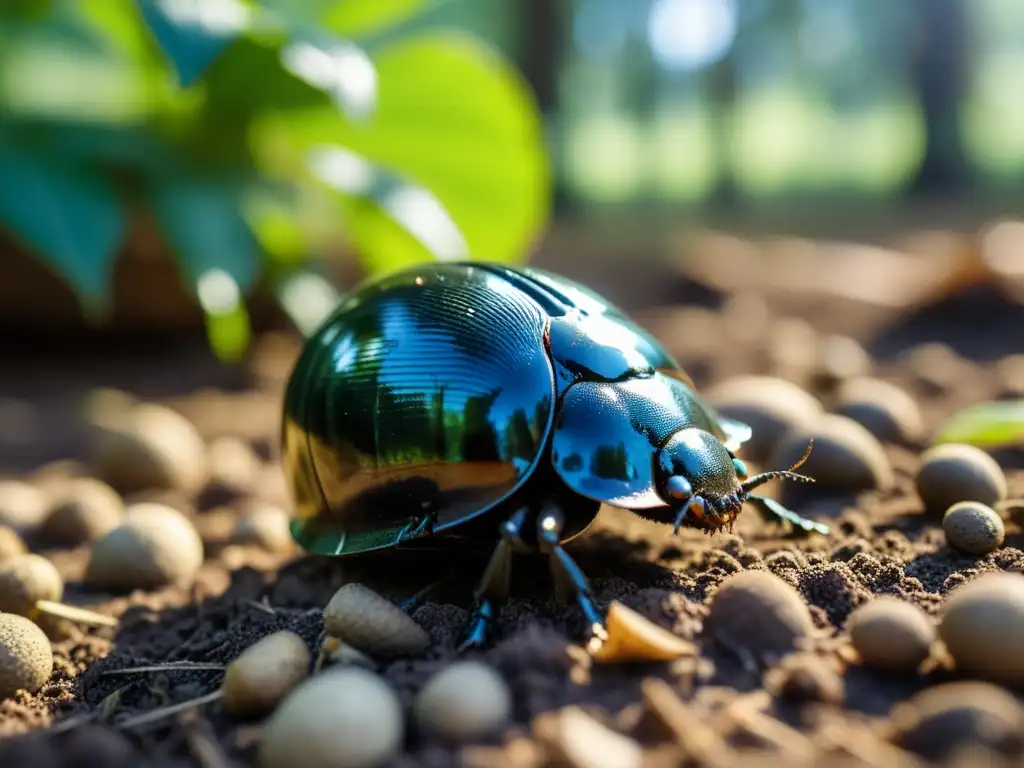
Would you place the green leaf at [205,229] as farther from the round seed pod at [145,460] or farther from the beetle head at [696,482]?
the beetle head at [696,482]

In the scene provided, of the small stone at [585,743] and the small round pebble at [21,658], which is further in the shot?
the small round pebble at [21,658]

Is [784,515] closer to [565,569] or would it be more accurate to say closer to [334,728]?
[565,569]

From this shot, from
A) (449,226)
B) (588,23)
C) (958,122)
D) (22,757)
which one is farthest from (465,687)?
(588,23)

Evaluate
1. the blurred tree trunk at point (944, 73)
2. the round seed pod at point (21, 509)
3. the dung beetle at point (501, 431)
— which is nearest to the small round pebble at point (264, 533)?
the dung beetle at point (501, 431)

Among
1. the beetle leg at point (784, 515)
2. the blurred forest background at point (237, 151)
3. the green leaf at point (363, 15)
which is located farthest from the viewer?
the green leaf at point (363, 15)

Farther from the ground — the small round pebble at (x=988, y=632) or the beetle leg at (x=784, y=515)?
the small round pebble at (x=988, y=632)

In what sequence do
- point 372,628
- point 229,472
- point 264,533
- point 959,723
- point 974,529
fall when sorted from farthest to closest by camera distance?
point 229,472 < point 264,533 < point 974,529 < point 372,628 < point 959,723

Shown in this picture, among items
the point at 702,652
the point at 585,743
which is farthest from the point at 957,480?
the point at 585,743

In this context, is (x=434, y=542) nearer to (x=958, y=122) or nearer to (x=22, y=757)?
(x=22, y=757)
